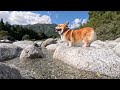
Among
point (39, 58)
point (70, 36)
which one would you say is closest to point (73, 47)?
point (70, 36)

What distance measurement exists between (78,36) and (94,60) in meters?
0.80

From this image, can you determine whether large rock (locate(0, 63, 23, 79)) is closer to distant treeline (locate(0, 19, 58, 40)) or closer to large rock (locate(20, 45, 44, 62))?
distant treeline (locate(0, 19, 58, 40))

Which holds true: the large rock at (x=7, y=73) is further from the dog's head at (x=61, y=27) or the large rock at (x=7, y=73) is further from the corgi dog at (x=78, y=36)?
the corgi dog at (x=78, y=36)

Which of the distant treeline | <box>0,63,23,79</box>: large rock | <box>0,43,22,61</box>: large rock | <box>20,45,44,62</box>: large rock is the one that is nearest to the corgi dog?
the distant treeline

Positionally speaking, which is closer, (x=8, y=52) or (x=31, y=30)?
(x=31, y=30)

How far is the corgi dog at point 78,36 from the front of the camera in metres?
5.28

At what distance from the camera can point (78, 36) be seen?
17.7 ft

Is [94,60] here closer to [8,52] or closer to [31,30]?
[31,30]

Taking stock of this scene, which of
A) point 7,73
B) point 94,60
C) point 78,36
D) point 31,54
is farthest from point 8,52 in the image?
point 7,73

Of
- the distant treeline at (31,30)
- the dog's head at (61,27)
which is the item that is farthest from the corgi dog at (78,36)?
the distant treeline at (31,30)

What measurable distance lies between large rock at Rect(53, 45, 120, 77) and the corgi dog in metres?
0.28

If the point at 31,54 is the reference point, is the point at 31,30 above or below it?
above
